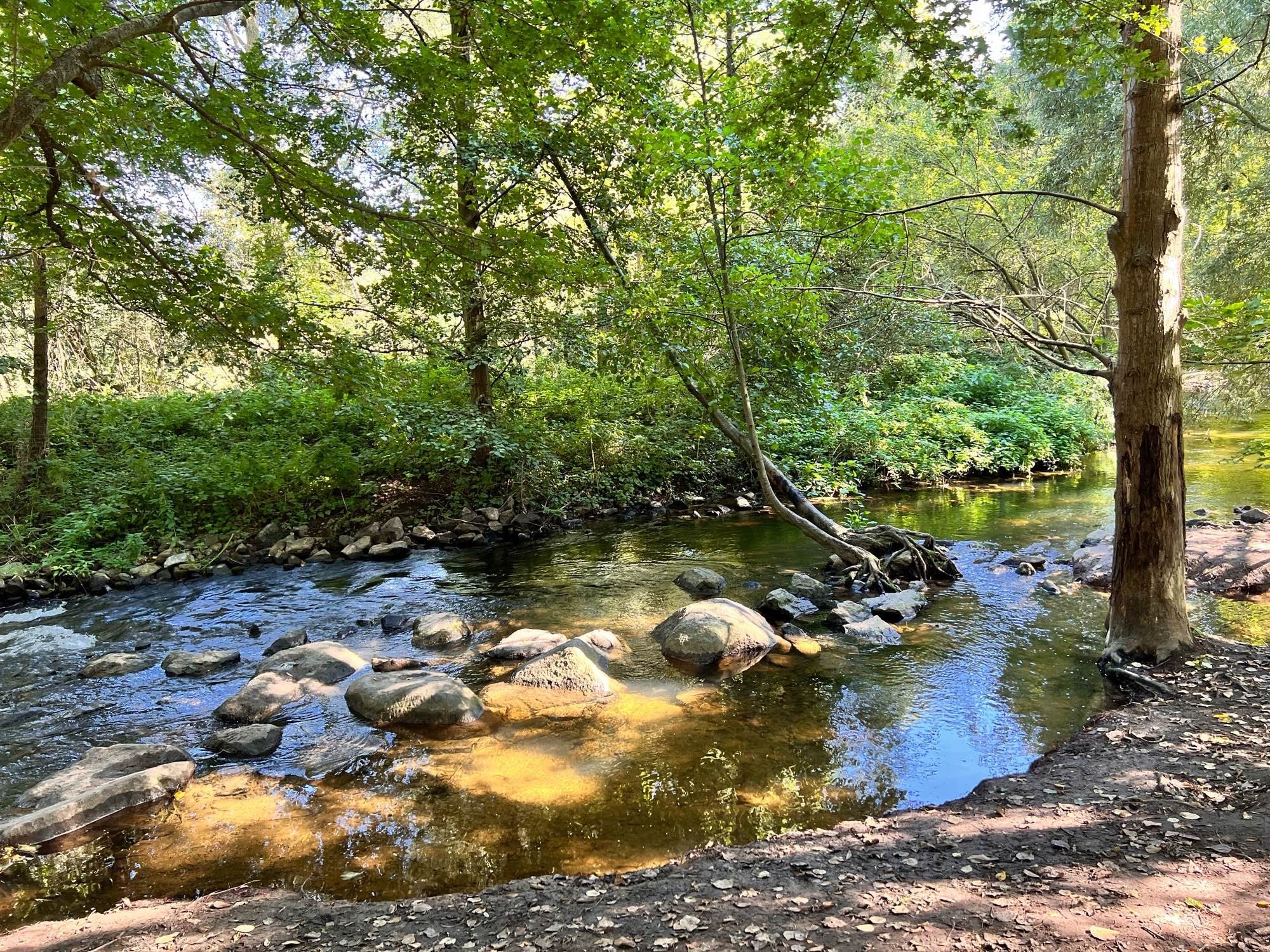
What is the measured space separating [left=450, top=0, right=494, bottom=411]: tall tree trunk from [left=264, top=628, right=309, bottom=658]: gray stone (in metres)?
4.22

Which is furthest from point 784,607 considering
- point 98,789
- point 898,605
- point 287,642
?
point 98,789

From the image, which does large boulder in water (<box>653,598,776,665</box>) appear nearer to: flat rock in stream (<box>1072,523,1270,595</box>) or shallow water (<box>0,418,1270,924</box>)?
shallow water (<box>0,418,1270,924</box>)

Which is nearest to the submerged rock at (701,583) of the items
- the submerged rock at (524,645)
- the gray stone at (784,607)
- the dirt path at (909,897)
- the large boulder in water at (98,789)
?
the gray stone at (784,607)

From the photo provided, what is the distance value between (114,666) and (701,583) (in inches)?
259

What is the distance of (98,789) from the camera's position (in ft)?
13.7

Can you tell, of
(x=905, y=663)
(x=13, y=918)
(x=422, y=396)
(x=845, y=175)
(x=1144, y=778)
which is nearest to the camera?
(x=13, y=918)

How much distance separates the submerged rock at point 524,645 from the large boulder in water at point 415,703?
1.00 meters

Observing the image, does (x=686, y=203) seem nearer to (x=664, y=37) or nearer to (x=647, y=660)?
(x=664, y=37)

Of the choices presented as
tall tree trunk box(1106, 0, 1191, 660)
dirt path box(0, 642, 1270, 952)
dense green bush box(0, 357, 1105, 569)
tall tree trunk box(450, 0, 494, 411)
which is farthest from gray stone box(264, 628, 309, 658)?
tall tree trunk box(1106, 0, 1191, 660)

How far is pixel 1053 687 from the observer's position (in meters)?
5.52

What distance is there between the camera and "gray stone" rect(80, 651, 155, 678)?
650 centimetres

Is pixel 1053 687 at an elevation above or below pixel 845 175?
below

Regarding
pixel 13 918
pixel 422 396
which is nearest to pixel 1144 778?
pixel 13 918

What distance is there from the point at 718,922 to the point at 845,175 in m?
7.01
